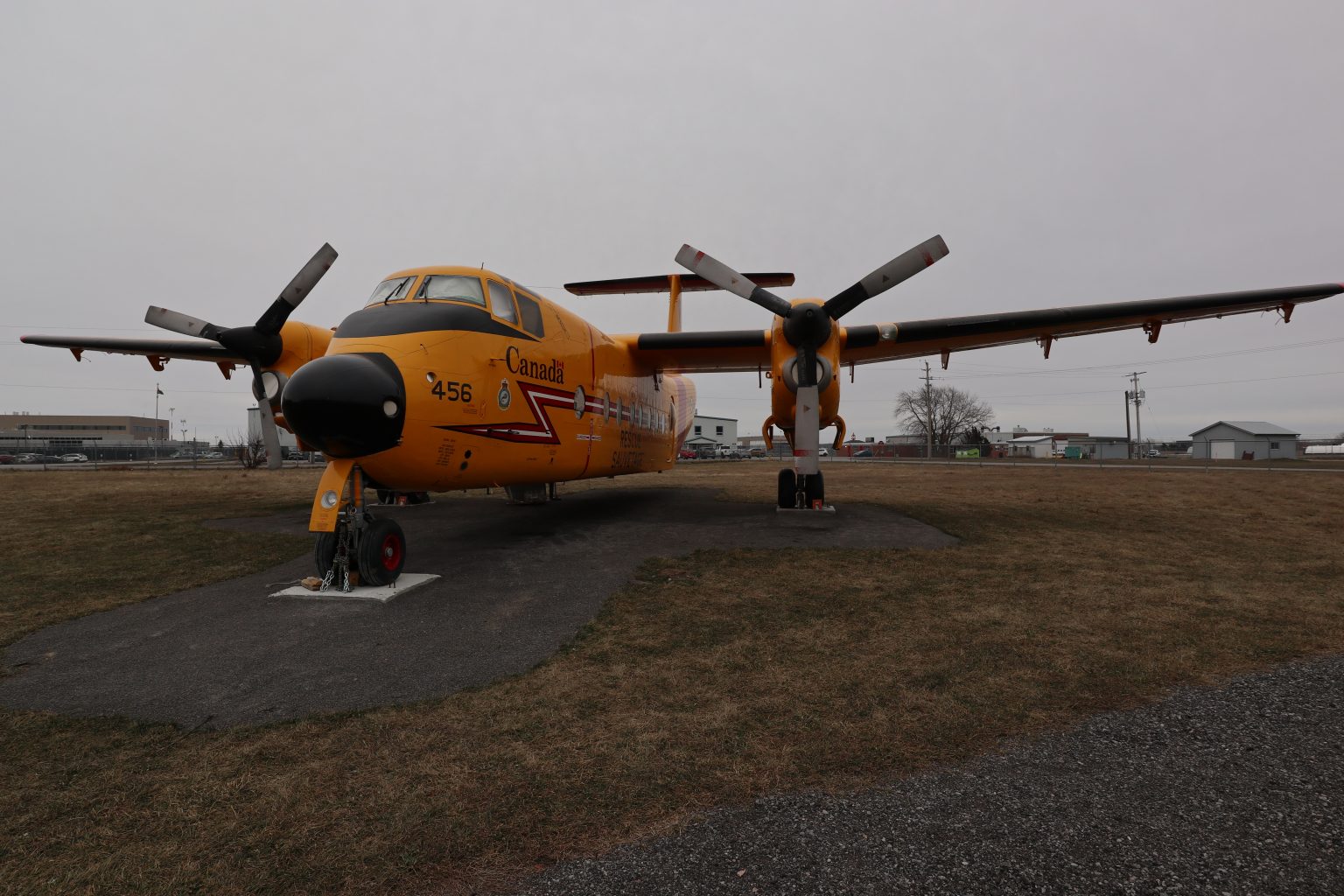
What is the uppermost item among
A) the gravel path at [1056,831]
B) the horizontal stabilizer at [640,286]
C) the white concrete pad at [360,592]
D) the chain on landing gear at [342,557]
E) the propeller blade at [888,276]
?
the horizontal stabilizer at [640,286]

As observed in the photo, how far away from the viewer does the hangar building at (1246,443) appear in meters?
59.9

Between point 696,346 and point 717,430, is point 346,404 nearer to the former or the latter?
point 696,346

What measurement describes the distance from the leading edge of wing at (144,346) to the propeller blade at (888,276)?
1379 centimetres

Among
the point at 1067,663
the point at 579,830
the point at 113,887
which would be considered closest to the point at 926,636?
the point at 1067,663

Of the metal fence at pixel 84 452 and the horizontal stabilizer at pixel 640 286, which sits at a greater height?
the horizontal stabilizer at pixel 640 286

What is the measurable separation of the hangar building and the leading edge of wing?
72468mm

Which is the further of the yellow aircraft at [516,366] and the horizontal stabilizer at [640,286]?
the horizontal stabilizer at [640,286]

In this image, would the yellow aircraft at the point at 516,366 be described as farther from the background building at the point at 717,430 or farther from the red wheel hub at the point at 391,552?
the background building at the point at 717,430

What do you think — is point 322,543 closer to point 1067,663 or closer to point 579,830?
point 579,830

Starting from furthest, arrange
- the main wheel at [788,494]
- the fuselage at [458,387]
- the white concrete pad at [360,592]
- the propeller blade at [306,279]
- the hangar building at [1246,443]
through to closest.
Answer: the hangar building at [1246,443]
the main wheel at [788,494]
the propeller blade at [306,279]
the white concrete pad at [360,592]
the fuselage at [458,387]

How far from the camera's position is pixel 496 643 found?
5172 mm

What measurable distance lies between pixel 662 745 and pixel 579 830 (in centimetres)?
83

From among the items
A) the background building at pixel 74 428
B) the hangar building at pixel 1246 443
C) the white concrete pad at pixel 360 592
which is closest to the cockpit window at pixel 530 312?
the white concrete pad at pixel 360 592

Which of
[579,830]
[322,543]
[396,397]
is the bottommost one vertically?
[579,830]
